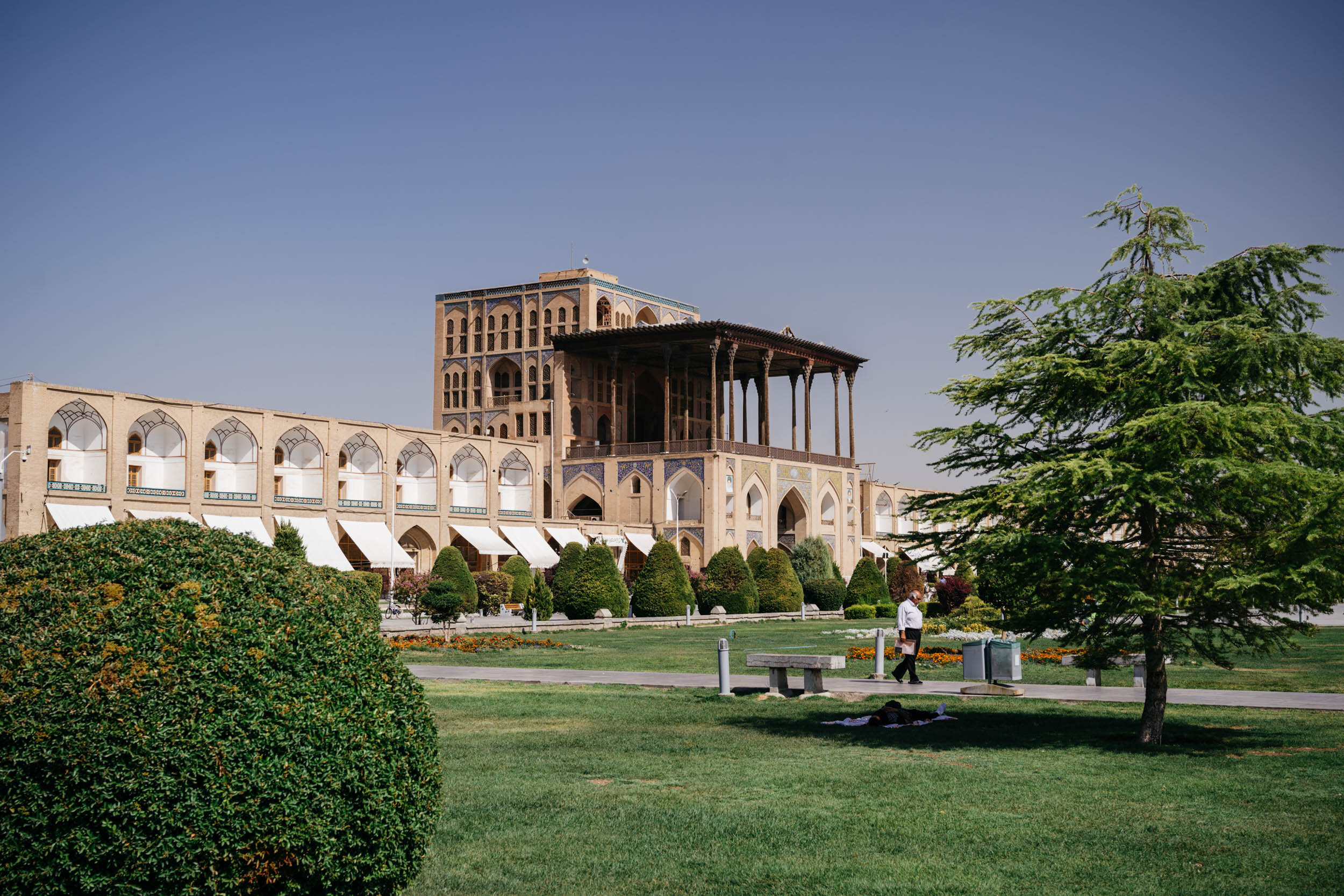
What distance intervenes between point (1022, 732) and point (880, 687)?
4267 mm

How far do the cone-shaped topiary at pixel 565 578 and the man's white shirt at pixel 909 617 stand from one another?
21.2 meters

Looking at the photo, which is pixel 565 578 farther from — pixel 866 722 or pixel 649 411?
pixel 649 411

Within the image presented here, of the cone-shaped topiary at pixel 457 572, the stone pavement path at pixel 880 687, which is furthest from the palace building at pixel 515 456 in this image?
the stone pavement path at pixel 880 687

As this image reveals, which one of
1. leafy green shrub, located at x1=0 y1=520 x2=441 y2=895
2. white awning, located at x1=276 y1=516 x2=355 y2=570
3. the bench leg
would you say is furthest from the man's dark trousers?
white awning, located at x1=276 y1=516 x2=355 y2=570

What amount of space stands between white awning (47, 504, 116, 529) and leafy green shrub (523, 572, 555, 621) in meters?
14.5

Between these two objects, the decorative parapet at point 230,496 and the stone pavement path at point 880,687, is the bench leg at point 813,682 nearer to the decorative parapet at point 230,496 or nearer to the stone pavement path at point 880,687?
the stone pavement path at point 880,687

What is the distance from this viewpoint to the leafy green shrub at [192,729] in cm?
410

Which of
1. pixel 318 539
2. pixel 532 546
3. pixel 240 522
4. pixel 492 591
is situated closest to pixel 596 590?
pixel 492 591

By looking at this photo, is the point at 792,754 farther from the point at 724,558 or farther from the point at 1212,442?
the point at 724,558

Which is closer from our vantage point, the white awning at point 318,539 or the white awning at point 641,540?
the white awning at point 318,539

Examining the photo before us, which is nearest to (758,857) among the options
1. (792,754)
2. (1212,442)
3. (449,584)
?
(792,754)

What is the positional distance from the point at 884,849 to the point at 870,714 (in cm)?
593

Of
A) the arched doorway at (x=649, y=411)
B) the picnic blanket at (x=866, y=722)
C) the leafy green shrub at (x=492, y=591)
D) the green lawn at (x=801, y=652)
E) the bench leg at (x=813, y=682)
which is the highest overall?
the arched doorway at (x=649, y=411)

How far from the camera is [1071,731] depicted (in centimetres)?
1170
